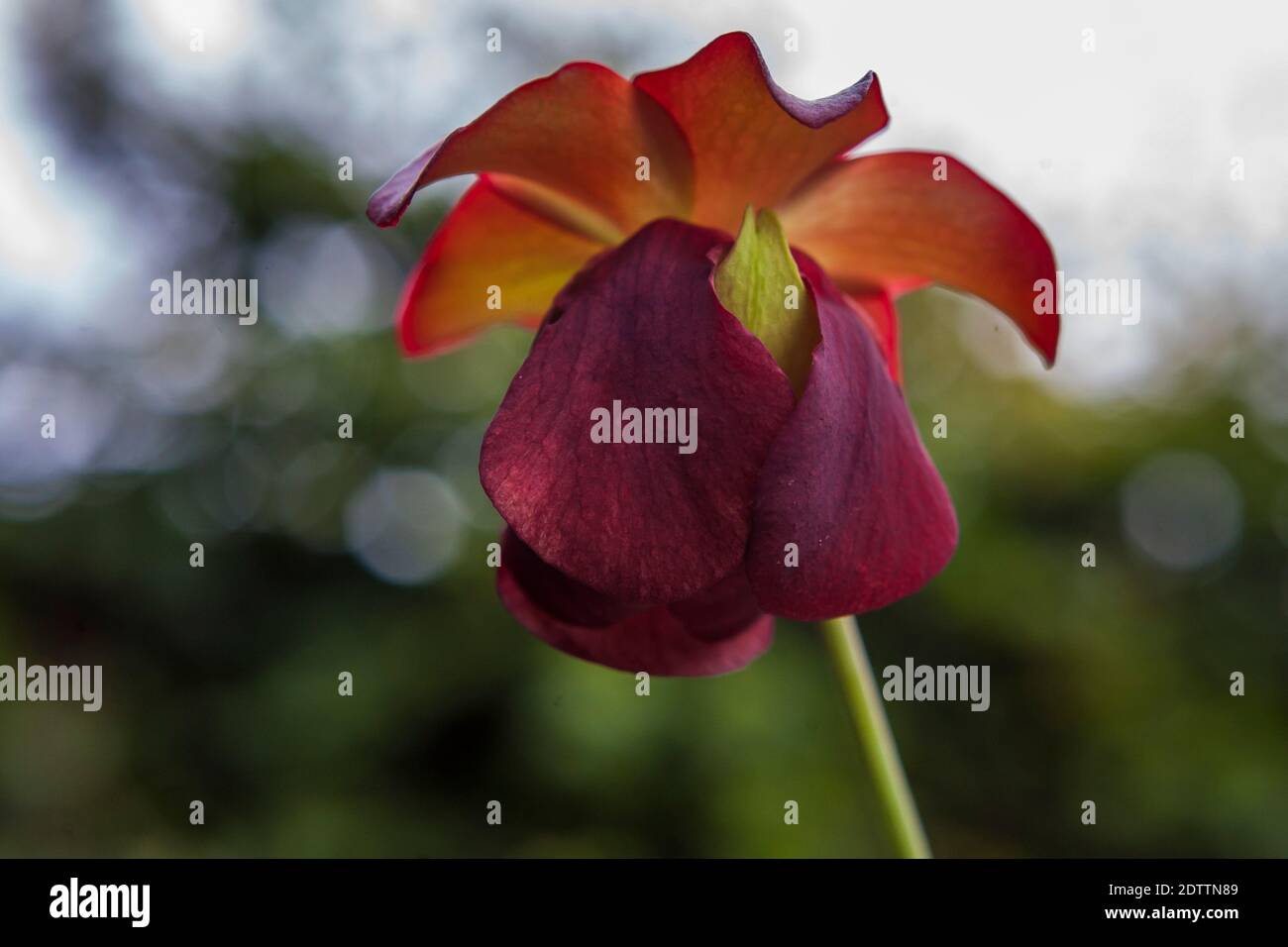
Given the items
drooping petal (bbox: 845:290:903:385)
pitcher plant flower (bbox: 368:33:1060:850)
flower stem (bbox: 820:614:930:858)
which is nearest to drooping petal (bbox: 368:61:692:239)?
pitcher plant flower (bbox: 368:33:1060:850)

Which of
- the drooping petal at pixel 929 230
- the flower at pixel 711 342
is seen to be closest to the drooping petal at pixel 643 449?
the flower at pixel 711 342

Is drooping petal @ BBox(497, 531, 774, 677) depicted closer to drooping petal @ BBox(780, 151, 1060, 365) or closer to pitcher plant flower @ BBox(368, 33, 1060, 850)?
pitcher plant flower @ BBox(368, 33, 1060, 850)

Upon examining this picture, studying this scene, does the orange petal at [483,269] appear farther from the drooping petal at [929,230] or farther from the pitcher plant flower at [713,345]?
the drooping petal at [929,230]

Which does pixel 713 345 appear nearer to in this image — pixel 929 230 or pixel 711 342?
pixel 711 342

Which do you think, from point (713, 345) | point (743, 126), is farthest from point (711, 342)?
point (743, 126)

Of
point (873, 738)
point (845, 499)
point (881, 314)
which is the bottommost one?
point (873, 738)

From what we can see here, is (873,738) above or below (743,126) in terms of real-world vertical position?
below
